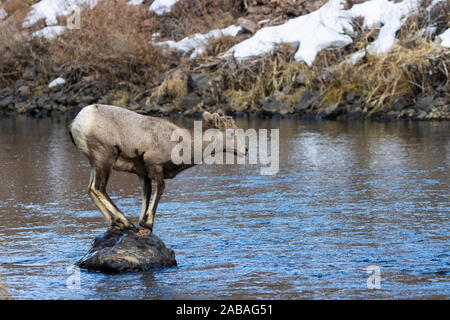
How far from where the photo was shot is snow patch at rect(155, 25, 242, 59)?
35875 mm

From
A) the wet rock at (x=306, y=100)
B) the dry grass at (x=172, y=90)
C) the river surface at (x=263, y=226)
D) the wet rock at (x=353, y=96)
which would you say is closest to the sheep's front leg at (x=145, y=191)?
the river surface at (x=263, y=226)

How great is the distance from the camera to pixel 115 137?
362 inches

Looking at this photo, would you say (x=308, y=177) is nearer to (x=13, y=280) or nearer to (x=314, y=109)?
(x=13, y=280)

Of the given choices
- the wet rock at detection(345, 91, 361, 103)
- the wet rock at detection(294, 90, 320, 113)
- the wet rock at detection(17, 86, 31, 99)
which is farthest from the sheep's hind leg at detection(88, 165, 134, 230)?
the wet rock at detection(17, 86, 31, 99)

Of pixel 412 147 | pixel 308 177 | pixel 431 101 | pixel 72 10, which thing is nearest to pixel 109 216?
pixel 308 177

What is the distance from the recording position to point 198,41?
3653cm

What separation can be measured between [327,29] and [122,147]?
991 inches

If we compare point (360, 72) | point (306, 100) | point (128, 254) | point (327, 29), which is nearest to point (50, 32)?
point (327, 29)

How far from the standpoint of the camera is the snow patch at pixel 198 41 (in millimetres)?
35875

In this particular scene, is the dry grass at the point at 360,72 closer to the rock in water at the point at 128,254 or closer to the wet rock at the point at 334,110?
the wet rock at the point at 334,110

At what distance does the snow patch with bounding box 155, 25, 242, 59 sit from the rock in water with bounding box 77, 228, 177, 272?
87.5 ft

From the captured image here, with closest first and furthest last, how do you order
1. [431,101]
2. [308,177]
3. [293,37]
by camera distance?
[308,177] → [431,101] → [293,37]

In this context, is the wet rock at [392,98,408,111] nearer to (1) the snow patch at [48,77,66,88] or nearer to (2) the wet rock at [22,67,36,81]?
(1) the snow patch at [48,77,66,88]
